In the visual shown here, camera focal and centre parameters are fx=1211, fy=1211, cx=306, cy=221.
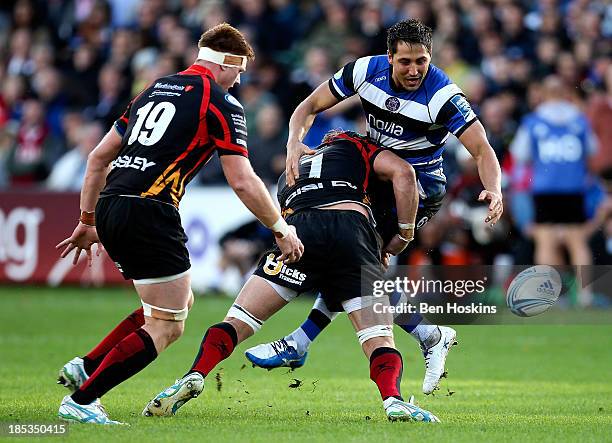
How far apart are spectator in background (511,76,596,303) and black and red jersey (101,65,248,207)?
8.96 metres

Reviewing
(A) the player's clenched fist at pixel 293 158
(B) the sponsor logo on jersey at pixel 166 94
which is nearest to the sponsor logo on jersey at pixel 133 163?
(B) the sponsor logo on jersey at pixel 166 94

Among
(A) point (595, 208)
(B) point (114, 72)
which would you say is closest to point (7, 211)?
(B) point (114, 72)

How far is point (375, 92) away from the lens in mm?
8133

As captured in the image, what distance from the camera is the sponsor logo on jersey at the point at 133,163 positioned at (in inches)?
279

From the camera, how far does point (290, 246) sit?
7.05 metres

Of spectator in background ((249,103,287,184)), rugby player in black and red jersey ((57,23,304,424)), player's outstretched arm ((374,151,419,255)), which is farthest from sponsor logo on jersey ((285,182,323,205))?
spectator in background ((249,103,287,184))

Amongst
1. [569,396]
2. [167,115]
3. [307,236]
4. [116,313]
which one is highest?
[167,115]

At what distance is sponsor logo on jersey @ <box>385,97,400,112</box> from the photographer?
26.4 feet

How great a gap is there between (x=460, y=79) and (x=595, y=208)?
2.69 m

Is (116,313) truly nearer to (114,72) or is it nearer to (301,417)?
(114,72)

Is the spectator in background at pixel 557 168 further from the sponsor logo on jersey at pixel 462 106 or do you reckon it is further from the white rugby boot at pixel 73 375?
the white rugby boot at pixel 73 375

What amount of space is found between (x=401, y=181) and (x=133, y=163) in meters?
1.92

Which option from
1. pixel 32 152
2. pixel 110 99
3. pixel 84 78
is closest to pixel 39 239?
pixel 32 152

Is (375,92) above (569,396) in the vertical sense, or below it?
above
